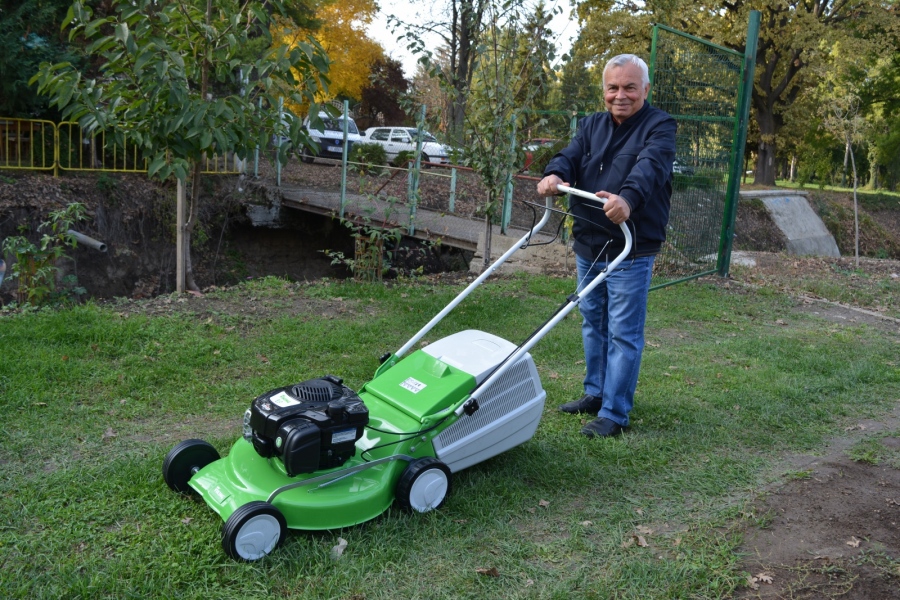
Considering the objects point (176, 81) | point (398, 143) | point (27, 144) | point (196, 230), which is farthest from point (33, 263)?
point (398, 143)

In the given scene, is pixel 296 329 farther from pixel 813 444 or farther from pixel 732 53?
pixel 732 53

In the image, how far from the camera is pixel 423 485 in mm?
3219

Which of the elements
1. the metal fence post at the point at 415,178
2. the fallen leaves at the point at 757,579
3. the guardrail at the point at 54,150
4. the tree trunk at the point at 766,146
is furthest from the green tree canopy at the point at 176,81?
the tree trunk at the point at 766,146

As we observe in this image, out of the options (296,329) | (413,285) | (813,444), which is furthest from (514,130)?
(813,444)

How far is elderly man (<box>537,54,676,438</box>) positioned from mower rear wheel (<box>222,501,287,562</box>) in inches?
75.6

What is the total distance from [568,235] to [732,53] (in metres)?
2.80

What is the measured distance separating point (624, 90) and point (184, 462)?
2734 mm

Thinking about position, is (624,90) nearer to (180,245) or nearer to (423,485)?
(423,485)

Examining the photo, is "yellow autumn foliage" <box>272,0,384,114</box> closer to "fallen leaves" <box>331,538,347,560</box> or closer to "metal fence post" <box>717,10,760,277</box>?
"metal fence post" <box>717,10,760,277</box>

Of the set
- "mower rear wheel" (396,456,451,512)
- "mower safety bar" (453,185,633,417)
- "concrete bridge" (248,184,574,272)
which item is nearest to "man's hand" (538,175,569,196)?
"mower safety bar" (453,185,633,417)

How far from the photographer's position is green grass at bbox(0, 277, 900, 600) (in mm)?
2844

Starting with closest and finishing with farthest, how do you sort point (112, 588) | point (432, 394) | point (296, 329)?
point (112, 588) → point (432, 394) → point (296, 329)

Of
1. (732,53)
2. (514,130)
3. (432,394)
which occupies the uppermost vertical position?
(732,53)

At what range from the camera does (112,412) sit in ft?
14.4
